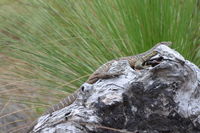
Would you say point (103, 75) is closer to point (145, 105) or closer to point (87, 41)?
point (145, 105)

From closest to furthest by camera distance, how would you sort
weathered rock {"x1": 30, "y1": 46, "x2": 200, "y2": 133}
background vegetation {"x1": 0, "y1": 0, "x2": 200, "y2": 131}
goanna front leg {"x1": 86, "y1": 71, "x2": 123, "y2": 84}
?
weathered rock {"x1": 30, "y1": 46, "x2": 200, "y2": 133} → goanna front leg {"x1": 86, "y1": 71, "x2": 123, "y2": 84} → background vegetation {"x1": 0, "y1": 0, "x2": 200, "y2": 131}

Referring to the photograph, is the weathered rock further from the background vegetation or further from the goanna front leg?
the background vegetation

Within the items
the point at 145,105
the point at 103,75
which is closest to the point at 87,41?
the point at 103,75

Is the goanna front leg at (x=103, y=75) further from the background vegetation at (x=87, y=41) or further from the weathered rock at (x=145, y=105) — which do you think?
the background vegetation at (x=87, y=41)

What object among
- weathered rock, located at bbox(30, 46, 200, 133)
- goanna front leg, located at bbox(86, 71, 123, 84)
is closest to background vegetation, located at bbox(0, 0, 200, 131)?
goanna front leg, located at bbox(86, 71, 123, 84)

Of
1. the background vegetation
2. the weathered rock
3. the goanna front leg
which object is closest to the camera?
the weathered rock

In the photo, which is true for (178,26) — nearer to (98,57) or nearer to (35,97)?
(98,57)
